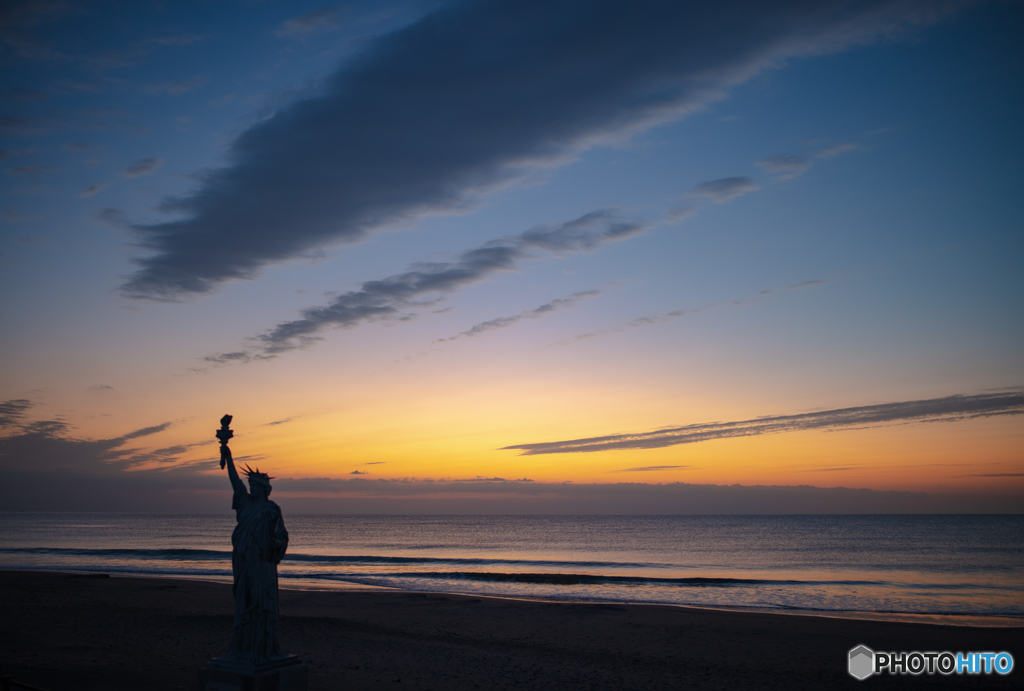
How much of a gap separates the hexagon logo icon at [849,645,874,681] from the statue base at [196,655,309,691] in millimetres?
12031

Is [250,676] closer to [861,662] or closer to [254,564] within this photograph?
[254,564]

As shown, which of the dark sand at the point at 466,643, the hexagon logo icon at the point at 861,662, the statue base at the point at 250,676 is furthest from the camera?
the hexagon logo icon at the point at 861,662

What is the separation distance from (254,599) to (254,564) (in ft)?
1.31

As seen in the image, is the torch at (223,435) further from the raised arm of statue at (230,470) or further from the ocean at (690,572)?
the ocean at (690,572)

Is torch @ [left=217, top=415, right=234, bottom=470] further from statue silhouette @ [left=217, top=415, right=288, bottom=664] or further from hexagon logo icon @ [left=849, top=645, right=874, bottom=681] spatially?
hexagon logo icon @ [left=849, top=645, right=874, bottom=681]

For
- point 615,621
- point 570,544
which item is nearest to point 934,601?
point 615,621

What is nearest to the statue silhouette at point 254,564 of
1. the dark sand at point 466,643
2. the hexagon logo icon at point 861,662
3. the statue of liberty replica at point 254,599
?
the statue of liberty replica at point 254,599

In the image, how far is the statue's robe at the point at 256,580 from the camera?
283 inches

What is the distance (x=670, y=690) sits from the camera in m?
11.8

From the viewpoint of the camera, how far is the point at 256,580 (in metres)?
7.42

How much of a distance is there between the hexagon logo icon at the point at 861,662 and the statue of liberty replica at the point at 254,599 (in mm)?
12199

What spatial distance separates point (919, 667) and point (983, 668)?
4.40ft

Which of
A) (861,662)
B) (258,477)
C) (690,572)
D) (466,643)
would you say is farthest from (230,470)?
(690,572)

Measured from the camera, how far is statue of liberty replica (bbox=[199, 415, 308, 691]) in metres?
7.04
